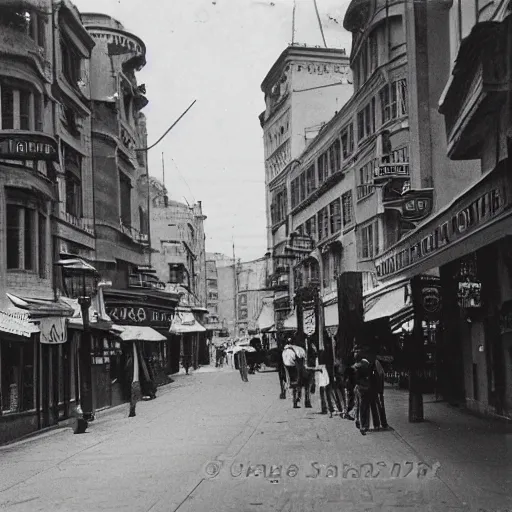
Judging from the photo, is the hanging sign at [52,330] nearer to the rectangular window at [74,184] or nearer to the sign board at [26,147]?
the sign board at [26,147]

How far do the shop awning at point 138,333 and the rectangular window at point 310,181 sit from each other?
11194 millimetres

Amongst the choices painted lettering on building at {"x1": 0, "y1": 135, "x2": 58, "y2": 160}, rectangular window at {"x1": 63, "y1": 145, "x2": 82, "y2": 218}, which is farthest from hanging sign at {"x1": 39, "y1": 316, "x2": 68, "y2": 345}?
rectangular window at {"x1": 63, "y1": 145, "x2": 82, "y2": 218}

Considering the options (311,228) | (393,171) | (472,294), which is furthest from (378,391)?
(311,228)

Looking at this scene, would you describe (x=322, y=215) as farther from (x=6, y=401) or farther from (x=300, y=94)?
(x=6, y=401)

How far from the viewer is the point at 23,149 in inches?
647

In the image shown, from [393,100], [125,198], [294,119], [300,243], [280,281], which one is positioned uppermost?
[294,119]

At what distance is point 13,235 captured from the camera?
18.4 metres

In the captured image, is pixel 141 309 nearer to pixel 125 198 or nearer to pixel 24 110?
pixel 125 198

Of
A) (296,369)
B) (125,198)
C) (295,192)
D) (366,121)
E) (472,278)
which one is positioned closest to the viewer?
(472,278)

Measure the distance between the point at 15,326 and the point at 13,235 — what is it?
13.0 feet

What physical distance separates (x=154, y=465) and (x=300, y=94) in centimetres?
2590

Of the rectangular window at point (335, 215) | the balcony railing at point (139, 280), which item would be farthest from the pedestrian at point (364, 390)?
the rectangular window at point (335, 215)

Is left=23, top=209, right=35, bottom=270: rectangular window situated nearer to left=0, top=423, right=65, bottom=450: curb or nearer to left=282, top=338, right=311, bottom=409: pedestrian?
left=0, top=423, right=65, bottom=450: curb

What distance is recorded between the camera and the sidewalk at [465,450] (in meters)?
8.81
